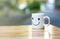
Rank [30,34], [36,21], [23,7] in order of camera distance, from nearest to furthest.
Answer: [30,34]
[36,21]
[23,7]

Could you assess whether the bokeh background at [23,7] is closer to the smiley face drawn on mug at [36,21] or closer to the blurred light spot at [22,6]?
the blurred light spot at [22,6]

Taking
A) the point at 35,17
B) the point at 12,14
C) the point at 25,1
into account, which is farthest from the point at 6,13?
the point at 35,17

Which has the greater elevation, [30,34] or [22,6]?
[22,6]

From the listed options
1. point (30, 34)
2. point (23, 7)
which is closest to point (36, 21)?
point (30, 34)

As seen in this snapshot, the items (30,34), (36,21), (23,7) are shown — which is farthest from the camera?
(23,7)

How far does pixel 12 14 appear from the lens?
1.91 metres

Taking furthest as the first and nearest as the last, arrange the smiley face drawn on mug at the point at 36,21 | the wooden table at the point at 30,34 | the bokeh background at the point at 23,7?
the bokeh background at the point at 23,7 → the smiley face drawn on mug at the point at 36,21 → the wooden table at the point at 30,34

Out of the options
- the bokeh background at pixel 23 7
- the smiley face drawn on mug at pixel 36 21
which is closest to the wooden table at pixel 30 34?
the smiley face drawn on mug at pixel 36 21

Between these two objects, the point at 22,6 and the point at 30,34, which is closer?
the point at 30,34

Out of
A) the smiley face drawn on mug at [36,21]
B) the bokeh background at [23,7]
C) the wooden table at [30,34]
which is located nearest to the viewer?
the wooden table at [30,34]

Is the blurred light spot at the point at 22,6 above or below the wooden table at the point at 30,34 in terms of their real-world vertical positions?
above

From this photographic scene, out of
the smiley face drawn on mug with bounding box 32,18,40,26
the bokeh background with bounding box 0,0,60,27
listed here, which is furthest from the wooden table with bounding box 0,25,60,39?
the bokeh background with bounding box 0,0,60,27

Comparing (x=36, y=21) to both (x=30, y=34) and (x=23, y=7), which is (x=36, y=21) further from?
(x=23, y=7)

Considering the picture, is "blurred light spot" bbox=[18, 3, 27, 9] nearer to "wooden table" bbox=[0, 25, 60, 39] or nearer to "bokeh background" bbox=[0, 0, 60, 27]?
"bokeh background" bbox=[0, 0, 60, 27]
